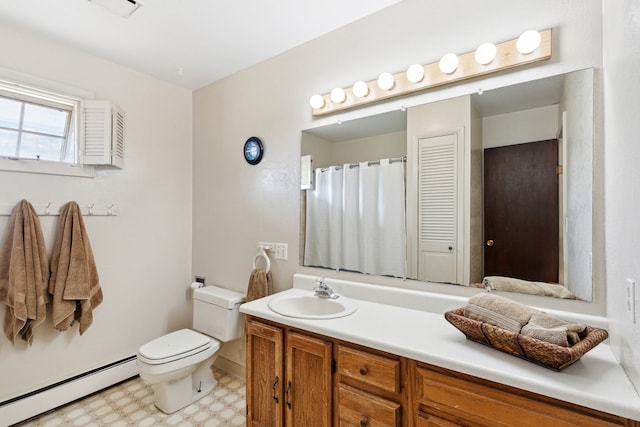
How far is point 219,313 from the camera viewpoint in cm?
235

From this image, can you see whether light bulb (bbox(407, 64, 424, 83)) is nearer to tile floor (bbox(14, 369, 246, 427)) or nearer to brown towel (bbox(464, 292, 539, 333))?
brown towel (bbox(464, 292, 539, 333))

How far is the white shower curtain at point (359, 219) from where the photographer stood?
1756 mm

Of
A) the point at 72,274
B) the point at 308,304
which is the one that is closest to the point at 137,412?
the point at 72,274

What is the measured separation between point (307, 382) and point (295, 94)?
181 centimetres

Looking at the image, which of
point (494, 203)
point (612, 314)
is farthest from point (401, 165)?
point (612, 314)

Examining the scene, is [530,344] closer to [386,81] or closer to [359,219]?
[359,219]

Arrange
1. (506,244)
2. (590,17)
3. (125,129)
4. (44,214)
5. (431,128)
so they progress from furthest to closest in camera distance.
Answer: (125,129) < (44,214) < (431,128) < (506,244) < (590,17)

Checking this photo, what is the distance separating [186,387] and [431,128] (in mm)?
2319

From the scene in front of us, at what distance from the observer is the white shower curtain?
1.76m

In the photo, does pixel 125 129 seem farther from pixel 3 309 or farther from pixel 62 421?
pixel 62 421

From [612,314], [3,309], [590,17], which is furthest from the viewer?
[3,309]

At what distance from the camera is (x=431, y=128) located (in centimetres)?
163

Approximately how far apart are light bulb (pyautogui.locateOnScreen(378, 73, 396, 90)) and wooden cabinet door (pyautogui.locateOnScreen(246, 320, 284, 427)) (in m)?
1.42

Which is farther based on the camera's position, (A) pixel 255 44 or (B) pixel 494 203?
(A) pixel 255 44
